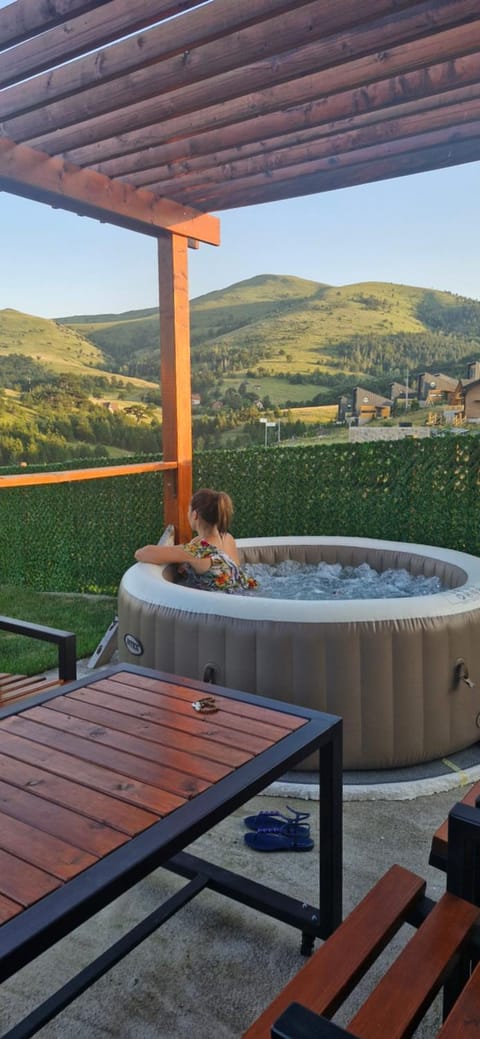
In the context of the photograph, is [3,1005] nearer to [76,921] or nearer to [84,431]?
[76,921]

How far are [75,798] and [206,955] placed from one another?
737 mm

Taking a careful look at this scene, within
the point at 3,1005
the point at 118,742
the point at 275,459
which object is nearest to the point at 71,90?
the point at 118,742

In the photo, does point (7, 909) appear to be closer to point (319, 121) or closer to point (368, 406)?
point (319, 121)

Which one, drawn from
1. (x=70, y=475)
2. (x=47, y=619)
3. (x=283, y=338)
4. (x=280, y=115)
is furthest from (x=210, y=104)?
(x=283, y=338)

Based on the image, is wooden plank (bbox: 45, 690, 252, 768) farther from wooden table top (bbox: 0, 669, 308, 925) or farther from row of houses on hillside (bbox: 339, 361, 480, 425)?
row of houses on hillside (bbox: 339, 361, 480, 425)

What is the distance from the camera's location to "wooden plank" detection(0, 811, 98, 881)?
1.22 m

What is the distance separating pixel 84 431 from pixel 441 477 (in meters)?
5.83

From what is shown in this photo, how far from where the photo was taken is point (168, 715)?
1.92 meters

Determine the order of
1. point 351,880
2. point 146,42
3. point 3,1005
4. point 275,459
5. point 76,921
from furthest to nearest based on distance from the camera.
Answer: point 275,459, point 146,42, point 351,880, point 3,1005, point 76,921

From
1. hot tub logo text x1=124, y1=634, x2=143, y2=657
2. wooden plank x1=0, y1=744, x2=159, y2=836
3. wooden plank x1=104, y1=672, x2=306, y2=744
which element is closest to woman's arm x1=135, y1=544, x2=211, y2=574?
hot tub logo text x1=124, y1=634, x2=143, y2=657

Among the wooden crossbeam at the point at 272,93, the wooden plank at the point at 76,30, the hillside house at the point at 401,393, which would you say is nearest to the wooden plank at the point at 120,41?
the wooden plank at the point at 76,30

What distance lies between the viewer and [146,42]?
2568 millimetres

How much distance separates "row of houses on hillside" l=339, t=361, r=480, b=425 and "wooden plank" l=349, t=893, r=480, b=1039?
537 cm

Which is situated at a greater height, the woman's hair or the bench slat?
the woman's hair
